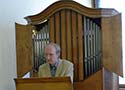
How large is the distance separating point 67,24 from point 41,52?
50 cm

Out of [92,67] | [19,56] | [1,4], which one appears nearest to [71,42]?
[92,67]

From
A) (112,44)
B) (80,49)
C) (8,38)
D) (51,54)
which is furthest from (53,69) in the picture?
(8,38)

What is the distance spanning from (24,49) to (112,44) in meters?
1.13

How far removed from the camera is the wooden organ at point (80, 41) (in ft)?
10.4

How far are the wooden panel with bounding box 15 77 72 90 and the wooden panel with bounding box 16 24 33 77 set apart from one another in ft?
2.77

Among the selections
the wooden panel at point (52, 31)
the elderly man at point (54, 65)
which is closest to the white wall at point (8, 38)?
the wooden panel at point (52, 31)

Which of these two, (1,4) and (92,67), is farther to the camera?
(1,4)

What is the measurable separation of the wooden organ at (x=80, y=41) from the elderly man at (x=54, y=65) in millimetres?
305

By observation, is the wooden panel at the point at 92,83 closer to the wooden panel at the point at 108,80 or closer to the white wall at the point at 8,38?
the wooden panel at the point at 108,80

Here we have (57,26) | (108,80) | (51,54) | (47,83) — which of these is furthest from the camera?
Answer: (57,26)

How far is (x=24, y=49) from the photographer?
359cm

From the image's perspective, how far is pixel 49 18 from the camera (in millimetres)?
3490

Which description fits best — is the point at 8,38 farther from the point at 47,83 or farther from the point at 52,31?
the point at 47,83

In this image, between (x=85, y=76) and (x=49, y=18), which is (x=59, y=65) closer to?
(x=85, y=76)
